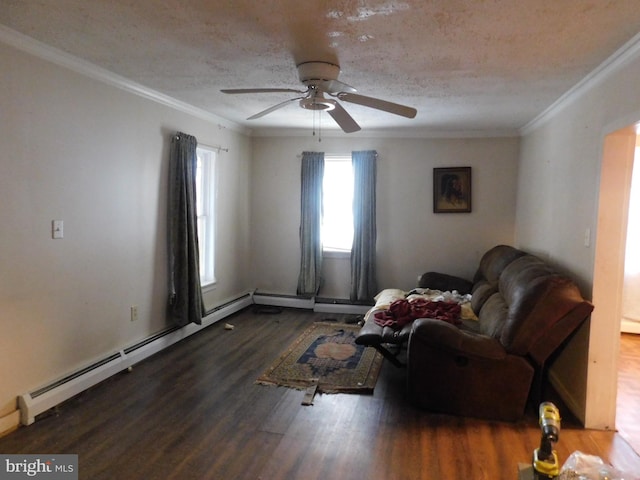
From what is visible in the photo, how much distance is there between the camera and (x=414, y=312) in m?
3.49

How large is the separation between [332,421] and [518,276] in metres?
1.72

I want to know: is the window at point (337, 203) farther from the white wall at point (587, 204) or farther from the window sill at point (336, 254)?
the white wall at point (587, 204)

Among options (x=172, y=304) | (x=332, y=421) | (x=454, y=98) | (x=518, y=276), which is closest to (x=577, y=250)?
(x=518, y=276)

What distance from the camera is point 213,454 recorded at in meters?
2.30

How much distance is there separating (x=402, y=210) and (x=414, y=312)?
2.03m

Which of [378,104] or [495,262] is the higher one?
[378,104]

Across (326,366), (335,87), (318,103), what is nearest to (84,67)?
(318,103)

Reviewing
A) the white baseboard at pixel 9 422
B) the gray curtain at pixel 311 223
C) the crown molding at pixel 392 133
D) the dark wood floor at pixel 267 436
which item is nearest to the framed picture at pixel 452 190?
the crown molding at pixel 392 133

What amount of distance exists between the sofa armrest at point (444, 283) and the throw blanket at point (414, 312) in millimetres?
900

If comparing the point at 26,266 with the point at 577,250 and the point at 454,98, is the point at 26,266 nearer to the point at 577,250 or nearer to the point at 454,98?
the point at 454,98

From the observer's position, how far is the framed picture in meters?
5.06

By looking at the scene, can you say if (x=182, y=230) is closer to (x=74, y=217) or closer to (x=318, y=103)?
(x=74, y=217)

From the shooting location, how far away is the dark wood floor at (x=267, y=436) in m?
2.19

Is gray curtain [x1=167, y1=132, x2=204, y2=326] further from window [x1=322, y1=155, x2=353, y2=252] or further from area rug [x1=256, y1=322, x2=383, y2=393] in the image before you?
window [x1=322, y1=155, x2=353, y2=252]
